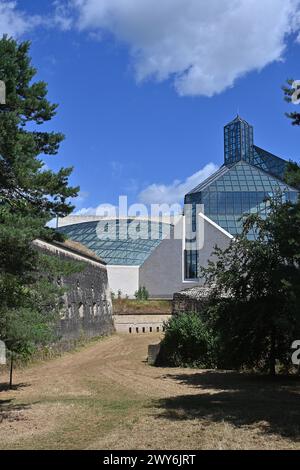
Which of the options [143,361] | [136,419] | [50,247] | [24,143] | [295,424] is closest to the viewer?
[295,424]

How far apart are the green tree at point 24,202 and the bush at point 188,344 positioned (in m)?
8.55

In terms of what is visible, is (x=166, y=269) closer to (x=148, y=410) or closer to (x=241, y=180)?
(x=241, y=180)

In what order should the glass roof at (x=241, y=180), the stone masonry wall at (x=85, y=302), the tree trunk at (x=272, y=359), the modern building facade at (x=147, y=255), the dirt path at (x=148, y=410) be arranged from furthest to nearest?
the glass roof at (x=241, y=180) < the modern building facade at (x=147, y=255) < the stone masonry wall at (x=85, y=302) < the tree trunk at (x=272, y=359) < the dirt path at (x=148, y=410)

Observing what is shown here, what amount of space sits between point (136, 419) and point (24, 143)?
6132 millimetres

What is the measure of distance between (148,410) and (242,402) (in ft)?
7.72

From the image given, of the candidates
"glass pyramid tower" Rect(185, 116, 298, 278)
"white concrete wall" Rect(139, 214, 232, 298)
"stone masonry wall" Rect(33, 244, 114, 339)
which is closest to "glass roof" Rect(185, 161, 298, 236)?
"glass pyramid tower" Rect(185, 116, 298, 278)

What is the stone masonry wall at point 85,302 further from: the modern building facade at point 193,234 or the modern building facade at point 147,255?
the modern building facade at point 147,255

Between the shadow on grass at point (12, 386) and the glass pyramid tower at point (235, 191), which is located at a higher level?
the glass pyramid tower at point (235, 191)

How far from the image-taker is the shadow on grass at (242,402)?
9.60 m

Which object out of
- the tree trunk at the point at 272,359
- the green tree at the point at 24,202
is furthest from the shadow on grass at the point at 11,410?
the tree trunk at the point at 272,359
